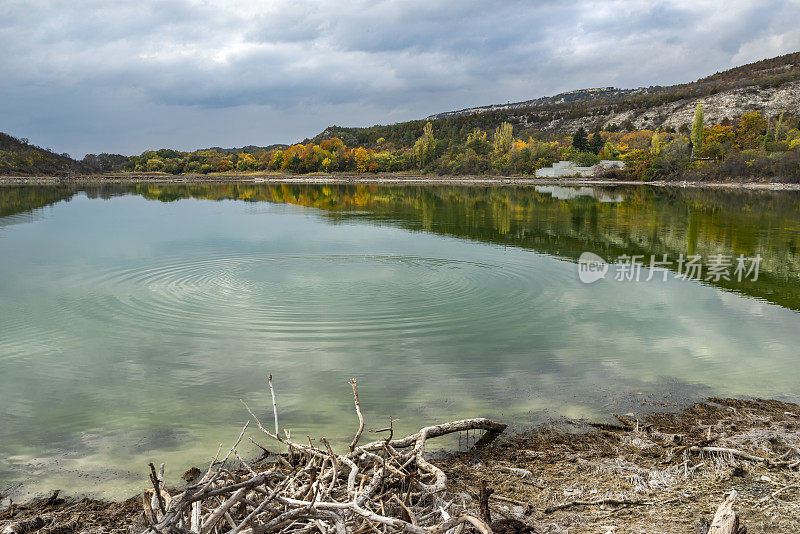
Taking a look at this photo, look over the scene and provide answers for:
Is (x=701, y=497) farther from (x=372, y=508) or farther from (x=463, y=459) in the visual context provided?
(x=372, y=508)

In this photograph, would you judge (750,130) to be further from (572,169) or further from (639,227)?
(639,227)

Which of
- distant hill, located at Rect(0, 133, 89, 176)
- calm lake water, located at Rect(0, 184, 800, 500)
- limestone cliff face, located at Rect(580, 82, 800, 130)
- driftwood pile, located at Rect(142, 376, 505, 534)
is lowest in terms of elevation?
calm lake water, located at Rect(0, 184, 800, 500)

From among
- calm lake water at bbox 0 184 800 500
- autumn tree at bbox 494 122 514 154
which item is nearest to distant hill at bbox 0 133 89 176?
autumn tree at bbox 494 122 514 154

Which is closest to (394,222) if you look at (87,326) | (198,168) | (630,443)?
(87,326)

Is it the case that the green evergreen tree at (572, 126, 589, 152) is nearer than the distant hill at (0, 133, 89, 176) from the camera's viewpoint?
Yes

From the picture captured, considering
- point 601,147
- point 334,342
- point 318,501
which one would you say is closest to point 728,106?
point 601,147

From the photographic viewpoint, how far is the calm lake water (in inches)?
265

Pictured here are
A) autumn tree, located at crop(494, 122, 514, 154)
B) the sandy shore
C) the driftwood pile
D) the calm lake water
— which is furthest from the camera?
autumn tree, located at crop(494, 122, 514, 154)

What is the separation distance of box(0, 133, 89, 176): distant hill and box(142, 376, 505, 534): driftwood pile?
136019 millimetres

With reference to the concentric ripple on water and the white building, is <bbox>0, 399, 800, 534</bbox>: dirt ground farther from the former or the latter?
the white building

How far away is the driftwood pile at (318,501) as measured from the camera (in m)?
3.33

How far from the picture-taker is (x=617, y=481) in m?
4.98

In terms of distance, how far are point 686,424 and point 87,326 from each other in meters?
10.4

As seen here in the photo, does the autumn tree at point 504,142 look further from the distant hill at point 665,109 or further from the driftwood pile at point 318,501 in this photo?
the driftwood pile at point 318,501
